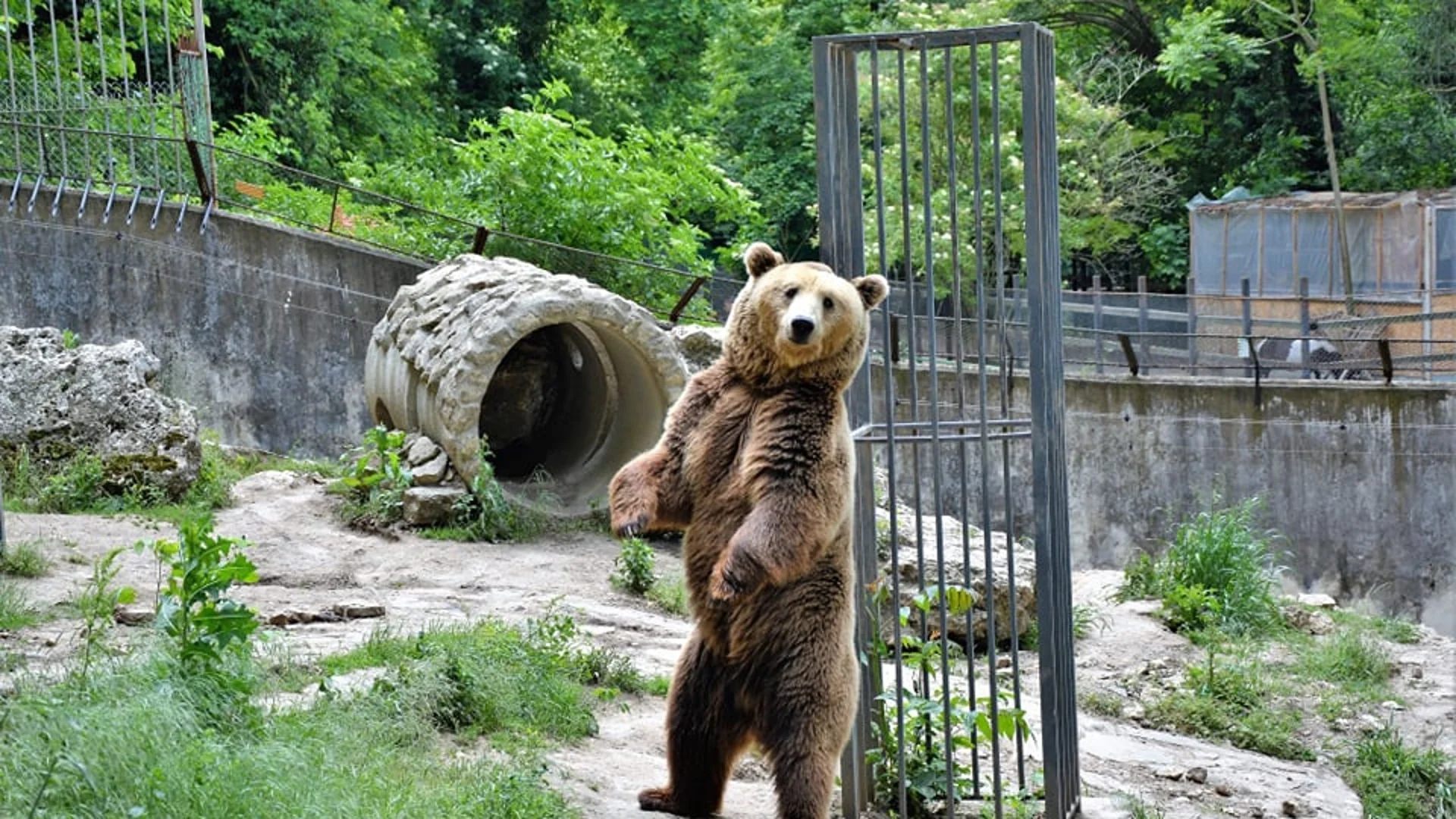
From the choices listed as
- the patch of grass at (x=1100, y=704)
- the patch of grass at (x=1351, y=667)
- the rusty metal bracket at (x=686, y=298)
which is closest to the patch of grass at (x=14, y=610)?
the patch of grass at (x=1100, y=704)

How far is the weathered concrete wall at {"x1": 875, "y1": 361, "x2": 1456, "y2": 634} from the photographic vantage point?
51.7ft

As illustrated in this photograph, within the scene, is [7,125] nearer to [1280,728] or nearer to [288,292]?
[288,292]

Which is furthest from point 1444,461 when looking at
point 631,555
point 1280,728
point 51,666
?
point 51,666

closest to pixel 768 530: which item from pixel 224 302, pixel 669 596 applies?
pixel 669 596

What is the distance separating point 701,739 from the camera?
5469mm

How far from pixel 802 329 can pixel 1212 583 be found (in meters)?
6.44

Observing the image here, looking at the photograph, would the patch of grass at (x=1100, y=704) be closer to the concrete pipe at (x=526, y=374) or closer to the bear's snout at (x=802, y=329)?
the concrete pipe at (x=526, y=374)

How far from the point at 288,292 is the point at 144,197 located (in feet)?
5.08

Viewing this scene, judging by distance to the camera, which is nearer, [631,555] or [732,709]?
[732,709]

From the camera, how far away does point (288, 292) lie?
14.9 metres

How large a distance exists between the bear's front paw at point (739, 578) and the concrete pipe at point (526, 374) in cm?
568

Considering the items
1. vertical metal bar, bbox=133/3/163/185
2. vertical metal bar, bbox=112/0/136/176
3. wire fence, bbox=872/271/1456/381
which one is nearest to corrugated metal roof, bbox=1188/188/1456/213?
wire fence, bbox=872/271/1456/381

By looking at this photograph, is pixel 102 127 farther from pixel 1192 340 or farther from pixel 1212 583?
pixel 1192 340

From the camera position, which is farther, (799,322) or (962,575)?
(962,575)
